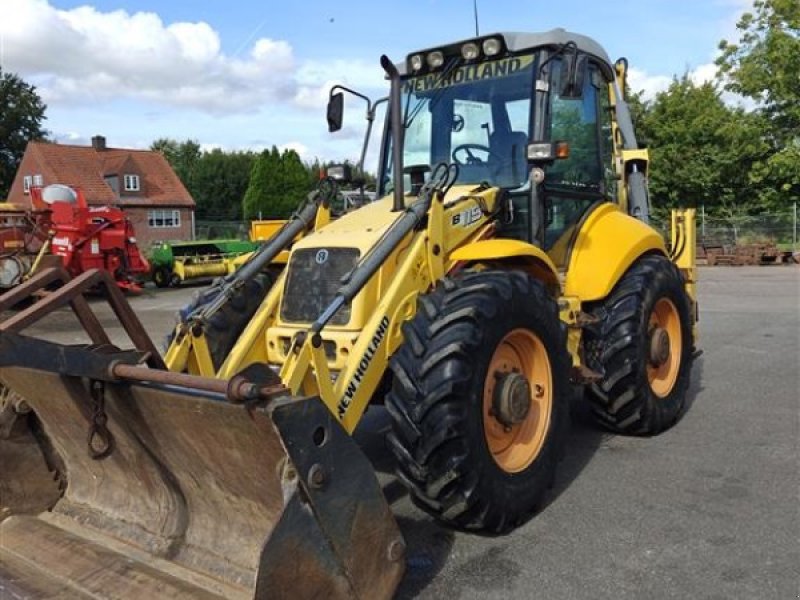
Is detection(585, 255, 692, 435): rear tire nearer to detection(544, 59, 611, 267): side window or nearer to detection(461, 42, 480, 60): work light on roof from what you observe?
detection(544, 59, 611, 267): side window

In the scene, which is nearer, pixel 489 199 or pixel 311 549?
pixel 311 549

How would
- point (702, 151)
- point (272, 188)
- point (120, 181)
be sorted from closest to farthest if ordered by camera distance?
point (702, 151) → point (120, 181) → point (272, 188)

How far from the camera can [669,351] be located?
5953 millimetres

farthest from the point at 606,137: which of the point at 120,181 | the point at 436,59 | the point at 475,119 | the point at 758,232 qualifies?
the point at 120,181

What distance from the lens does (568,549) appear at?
390 centimetres

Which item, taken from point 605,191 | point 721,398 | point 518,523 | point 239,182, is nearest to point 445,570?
point 518,523

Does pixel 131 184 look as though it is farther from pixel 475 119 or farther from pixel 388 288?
pixel 388 288

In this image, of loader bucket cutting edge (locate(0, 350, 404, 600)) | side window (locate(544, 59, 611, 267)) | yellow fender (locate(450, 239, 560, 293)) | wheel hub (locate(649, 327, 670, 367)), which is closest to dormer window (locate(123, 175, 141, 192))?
side window (locate(544, 59, 611, 267))

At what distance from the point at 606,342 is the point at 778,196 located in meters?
30.1

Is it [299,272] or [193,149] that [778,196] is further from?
[193,149]

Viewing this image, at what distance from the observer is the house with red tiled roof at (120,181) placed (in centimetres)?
4781

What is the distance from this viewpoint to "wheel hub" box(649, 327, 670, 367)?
5.66m

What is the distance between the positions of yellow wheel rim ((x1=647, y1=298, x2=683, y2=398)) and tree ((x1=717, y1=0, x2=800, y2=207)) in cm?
2713

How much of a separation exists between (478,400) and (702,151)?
33.0 metres
